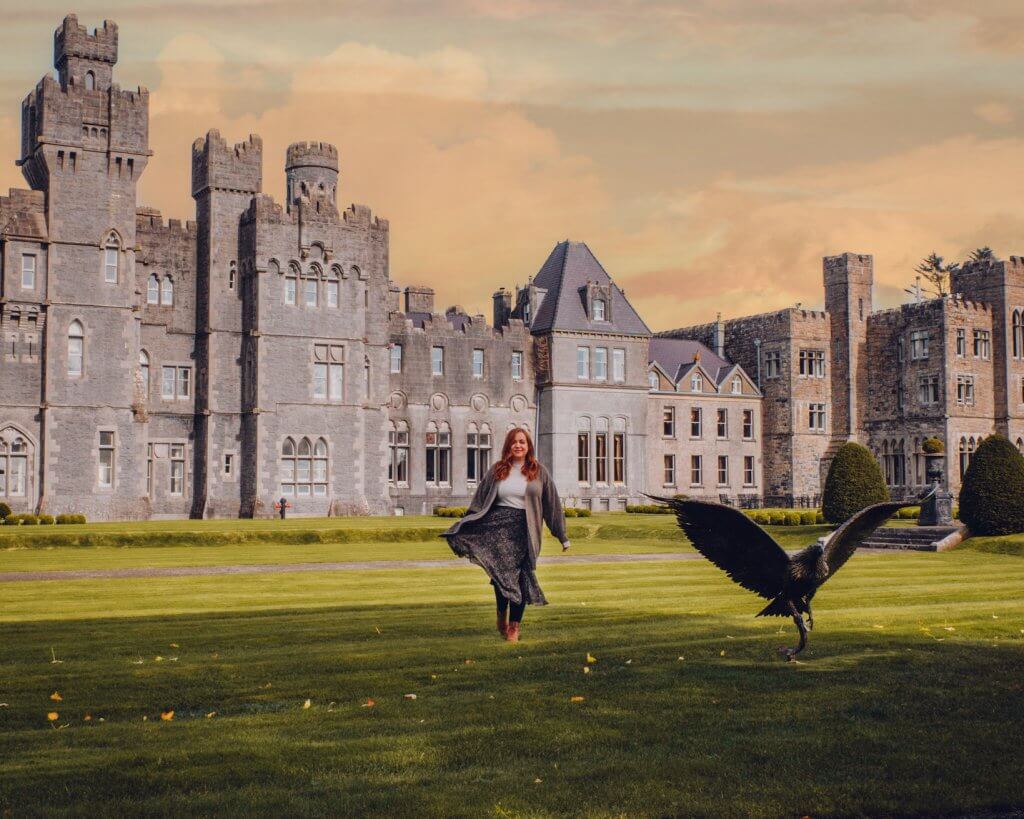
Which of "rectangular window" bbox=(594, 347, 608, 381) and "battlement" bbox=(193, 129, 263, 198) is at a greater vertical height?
"battlement" bbox=(193, 129, 263, 198)

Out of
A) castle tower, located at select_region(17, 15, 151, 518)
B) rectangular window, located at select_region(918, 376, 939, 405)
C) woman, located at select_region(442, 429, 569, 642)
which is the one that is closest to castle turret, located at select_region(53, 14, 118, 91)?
castle tower, located at select_region(17, 15, 151, 518)

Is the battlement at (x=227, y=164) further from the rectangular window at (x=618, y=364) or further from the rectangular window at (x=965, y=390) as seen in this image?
the rectangular window at (x=965, y=390)

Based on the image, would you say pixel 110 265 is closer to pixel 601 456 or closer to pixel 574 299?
pixel 574 299

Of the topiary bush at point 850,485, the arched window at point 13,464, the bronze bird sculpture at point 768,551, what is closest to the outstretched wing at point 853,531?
the bronze bird sculpture at point 768,551

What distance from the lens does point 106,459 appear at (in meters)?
46.7

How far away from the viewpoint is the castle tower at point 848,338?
2630 inches

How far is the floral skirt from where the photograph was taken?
12.5m

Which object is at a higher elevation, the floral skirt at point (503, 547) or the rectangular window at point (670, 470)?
the rectangular window at point (670, 470)

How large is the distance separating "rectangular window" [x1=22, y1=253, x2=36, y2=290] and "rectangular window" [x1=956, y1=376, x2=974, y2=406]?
44130 millimetres

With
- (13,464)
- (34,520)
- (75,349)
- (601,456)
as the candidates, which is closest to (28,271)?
(75,349)

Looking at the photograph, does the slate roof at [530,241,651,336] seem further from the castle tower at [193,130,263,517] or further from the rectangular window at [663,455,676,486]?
the castle tower at [193,130,263,517]

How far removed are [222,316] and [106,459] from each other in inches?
307

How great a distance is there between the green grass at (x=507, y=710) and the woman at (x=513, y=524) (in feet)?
2.25

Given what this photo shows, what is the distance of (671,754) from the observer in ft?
26.2
